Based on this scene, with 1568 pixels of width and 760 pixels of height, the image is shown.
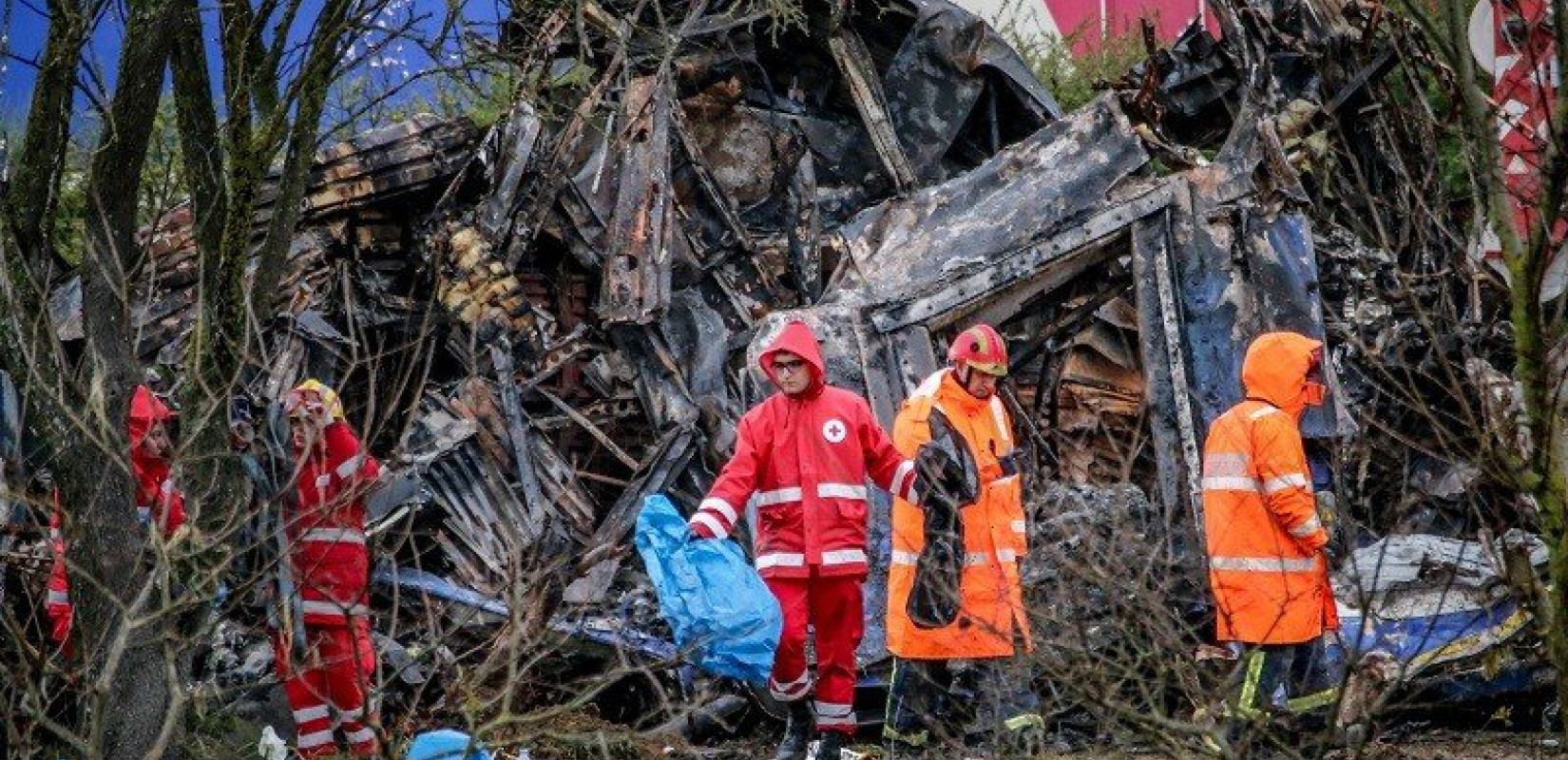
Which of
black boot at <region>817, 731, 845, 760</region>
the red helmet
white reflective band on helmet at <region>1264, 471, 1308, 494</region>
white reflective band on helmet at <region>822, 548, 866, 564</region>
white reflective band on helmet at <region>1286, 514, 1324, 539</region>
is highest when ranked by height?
the red helmet

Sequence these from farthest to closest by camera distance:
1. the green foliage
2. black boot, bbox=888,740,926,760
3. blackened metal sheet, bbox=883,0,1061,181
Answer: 1. the green foliage
2. blackened metal sheet, bbox=883,0,1061,181
3. black boot, bbox=888,740,926,760

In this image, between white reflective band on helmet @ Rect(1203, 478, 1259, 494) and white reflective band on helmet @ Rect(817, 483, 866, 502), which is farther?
white reflective band on helmet @ Rect(817, 483, 866, 502)

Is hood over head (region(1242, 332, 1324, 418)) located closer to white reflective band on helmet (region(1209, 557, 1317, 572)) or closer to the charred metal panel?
white reflective band on helmet (region(1209, 557, 1317, 572))

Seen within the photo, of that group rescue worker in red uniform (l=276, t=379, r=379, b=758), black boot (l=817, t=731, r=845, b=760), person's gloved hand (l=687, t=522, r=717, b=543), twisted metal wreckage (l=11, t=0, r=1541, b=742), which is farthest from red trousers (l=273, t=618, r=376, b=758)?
black boot (l=817, t=731, r=845, b=760)

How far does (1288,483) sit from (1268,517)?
15 centimetres

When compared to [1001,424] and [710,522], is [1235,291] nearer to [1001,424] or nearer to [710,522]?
[1001,424]

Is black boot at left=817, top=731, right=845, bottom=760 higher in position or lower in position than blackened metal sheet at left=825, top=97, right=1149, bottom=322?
lower

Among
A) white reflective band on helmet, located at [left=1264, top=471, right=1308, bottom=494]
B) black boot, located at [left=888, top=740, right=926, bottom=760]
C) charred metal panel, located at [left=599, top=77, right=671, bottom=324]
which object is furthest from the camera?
charred metal panel, located at [left=599, top=77, right=671, bottom=324]

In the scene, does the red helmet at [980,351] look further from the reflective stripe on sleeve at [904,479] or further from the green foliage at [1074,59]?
the green foliage at [1074,59]

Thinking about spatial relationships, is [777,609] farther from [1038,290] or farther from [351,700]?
[1038,290]

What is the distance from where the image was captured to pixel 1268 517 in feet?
22.0

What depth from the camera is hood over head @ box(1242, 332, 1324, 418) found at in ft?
22.3

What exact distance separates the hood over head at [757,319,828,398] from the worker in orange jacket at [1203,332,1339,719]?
1.47 m

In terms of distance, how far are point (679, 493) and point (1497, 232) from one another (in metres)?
7.18
